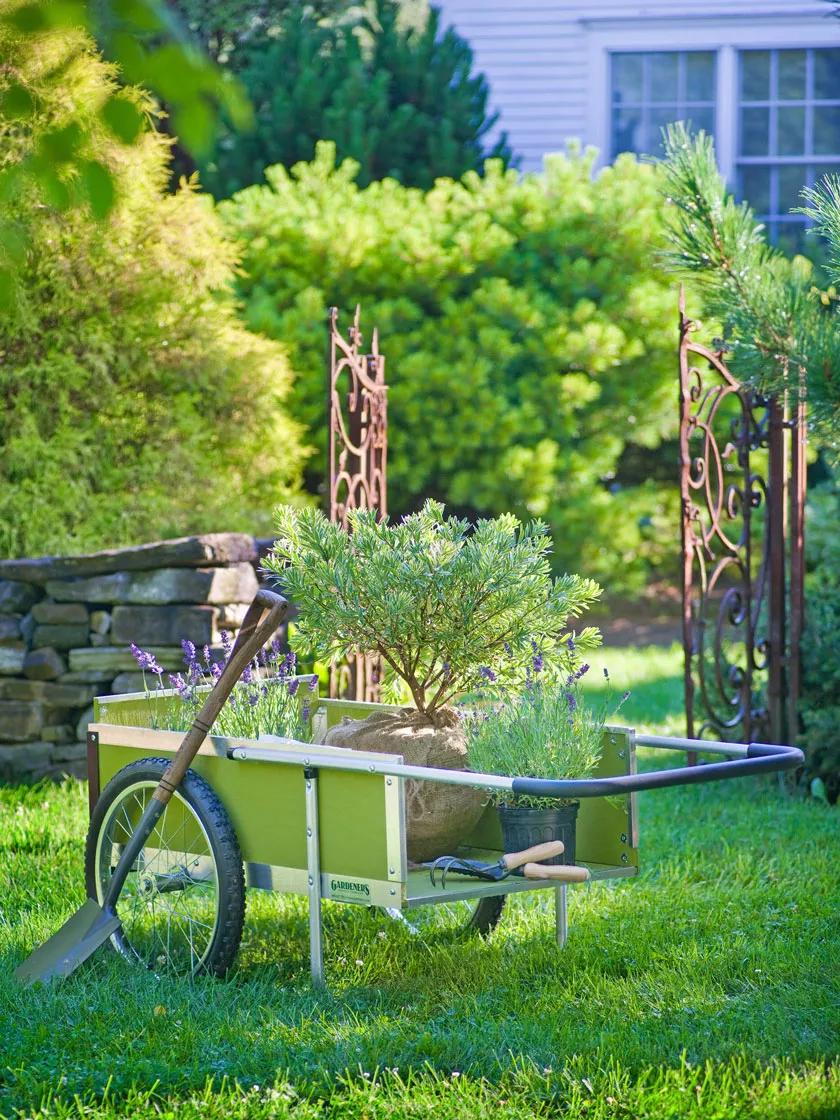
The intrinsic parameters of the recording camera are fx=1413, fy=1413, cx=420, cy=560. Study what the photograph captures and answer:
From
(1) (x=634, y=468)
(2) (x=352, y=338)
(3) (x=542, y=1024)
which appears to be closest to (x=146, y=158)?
(2) (x=352, y=338)

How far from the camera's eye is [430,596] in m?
3.51

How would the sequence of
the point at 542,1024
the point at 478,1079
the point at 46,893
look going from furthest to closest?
the point at 46,893 < the point at 542,1024 < the point at 478,1079

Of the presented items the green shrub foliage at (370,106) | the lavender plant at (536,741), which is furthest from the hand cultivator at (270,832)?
the green shrub foliage at (370,106)

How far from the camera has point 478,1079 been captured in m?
2.80

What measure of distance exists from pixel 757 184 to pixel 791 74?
0.88 meters

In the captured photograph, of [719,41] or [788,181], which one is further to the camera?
[788,181]

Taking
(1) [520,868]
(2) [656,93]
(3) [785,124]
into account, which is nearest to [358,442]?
(1) [520,868]

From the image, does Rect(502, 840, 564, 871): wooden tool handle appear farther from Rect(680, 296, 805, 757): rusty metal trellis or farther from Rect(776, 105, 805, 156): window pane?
Rect(776, 105, 805, 156): window pane

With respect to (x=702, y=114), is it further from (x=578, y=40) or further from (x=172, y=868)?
(x=172, y=868)

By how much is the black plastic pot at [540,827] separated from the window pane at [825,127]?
9.35m

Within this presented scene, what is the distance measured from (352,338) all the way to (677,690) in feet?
11.1

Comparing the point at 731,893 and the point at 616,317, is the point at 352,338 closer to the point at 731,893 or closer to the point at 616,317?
the point at 731,893

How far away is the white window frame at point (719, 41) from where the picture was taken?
1114cm

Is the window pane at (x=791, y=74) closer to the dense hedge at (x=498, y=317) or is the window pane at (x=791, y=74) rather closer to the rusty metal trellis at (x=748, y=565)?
the dense hedge at (x=498, y=317)
